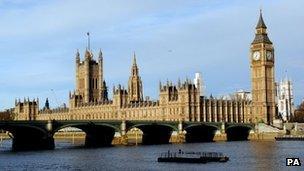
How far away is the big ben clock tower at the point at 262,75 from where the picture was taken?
177000mm

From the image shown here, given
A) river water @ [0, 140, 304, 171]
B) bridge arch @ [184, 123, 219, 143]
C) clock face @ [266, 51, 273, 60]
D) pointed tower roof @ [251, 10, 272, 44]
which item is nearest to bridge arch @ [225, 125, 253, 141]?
bridge arch @ [184, 123, 219, 143]

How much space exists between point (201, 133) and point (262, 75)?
33374 mm

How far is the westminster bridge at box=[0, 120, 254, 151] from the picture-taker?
114000 mm

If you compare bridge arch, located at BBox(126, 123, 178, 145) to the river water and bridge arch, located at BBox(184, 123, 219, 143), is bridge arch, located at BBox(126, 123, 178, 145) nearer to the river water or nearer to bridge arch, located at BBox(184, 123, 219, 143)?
bridge arch, located at BBox(184, 123, 219, 143)

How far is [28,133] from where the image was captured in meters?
119

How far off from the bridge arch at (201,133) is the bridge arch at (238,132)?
491cm

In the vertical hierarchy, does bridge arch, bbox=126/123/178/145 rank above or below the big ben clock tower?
below

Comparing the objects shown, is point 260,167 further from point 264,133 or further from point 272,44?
point 272,44

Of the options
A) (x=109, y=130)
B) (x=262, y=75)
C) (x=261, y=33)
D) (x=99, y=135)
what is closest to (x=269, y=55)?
(x=262, y=75)

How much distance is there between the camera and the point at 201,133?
153875mm

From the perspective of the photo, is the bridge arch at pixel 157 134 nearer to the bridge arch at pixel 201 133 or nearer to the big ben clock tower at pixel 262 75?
the bridge arch at pixel 201 133

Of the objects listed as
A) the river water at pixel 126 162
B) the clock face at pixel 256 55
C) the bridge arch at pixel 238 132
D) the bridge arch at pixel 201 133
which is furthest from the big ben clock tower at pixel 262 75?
the river water at pixel 126 162

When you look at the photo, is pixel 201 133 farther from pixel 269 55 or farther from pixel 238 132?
pixel 269 55

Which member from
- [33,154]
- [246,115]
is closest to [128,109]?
[246,115]
